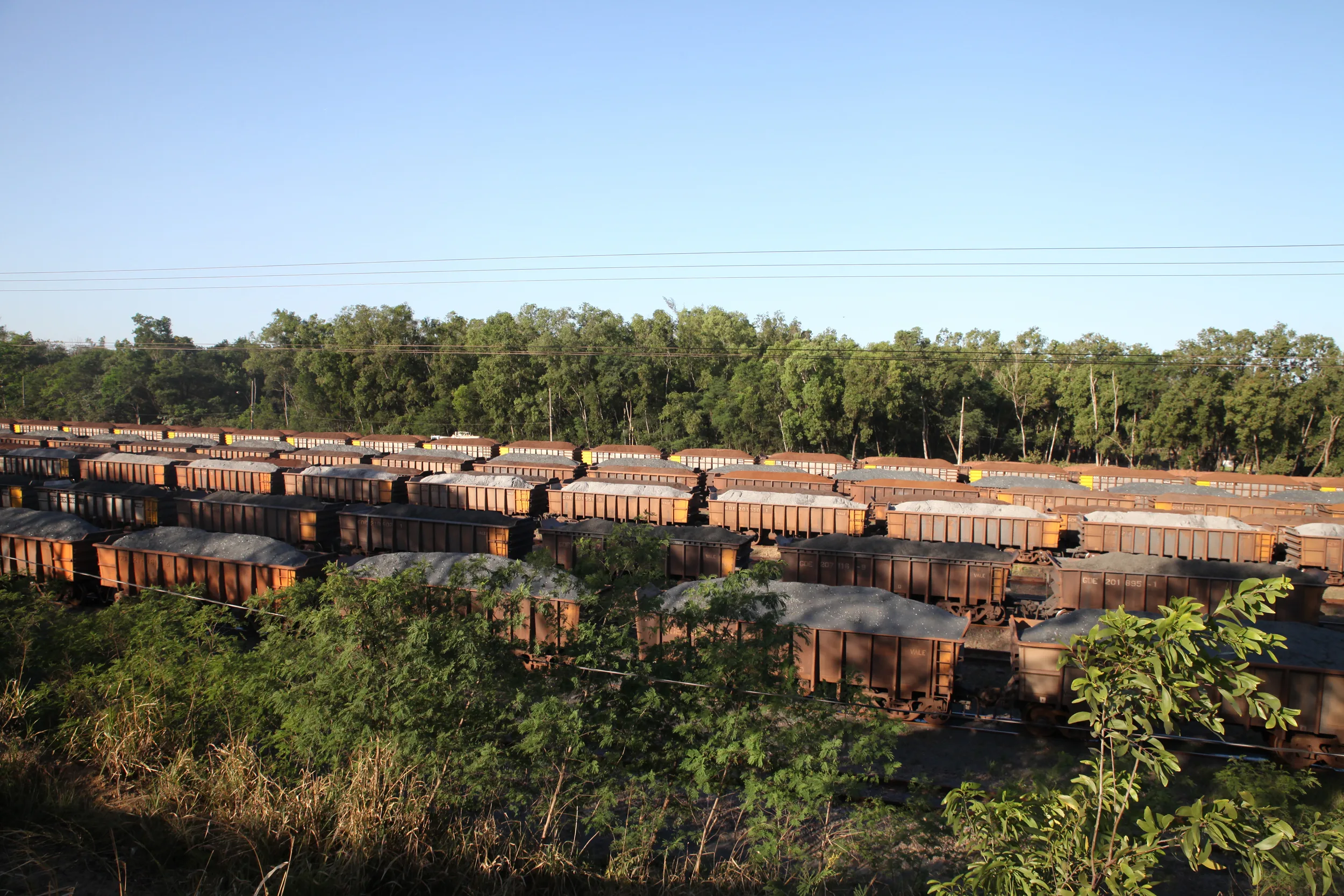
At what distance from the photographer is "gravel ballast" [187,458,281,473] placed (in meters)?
37.7

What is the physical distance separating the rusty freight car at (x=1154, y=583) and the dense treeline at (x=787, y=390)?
27065mm

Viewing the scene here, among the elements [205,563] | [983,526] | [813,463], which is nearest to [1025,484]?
[983,526]

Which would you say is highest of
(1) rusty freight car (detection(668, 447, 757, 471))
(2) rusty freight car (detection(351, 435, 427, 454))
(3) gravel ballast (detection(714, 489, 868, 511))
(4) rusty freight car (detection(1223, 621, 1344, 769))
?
(2) rusty freight car (detection(351, 435, 427, 454))

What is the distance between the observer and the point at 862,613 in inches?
561

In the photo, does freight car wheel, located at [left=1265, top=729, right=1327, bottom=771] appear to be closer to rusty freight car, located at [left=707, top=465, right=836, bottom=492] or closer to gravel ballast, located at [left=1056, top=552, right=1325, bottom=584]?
gravel ballast, located at [left=1056, top=552, right=1325, bottom=584]

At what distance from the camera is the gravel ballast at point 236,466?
124 feet

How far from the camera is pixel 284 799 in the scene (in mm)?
7410

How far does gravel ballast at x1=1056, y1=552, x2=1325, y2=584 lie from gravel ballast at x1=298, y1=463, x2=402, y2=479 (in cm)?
2949

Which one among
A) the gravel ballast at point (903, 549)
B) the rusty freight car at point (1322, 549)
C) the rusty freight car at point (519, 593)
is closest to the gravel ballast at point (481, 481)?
the gravel ballast at point (903, 549)

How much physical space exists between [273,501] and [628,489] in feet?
45.5

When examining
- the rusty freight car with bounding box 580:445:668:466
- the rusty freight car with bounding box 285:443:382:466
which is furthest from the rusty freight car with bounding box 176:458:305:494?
the rusty freight car with bounding box 580:445:668:466

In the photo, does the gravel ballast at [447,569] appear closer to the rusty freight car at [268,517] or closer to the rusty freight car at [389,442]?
the rusty freight car at [268,517]

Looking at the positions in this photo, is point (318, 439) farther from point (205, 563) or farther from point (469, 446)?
point (205, 563)

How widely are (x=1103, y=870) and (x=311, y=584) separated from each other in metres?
10.6
